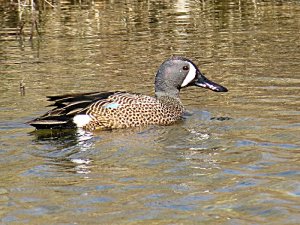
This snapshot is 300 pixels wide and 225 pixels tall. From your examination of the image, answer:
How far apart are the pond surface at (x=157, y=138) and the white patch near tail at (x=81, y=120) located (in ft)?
0.50

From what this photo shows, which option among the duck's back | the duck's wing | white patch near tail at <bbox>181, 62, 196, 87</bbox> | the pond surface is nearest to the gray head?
white patch near tail at <bbox>181, 62, 196, 87</bbox>

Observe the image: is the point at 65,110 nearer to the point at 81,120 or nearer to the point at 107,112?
the point at 81,120

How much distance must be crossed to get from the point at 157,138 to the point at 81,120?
0.93 metres

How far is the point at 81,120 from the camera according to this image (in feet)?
30.8

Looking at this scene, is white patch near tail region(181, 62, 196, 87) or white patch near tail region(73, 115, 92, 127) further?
white patch near tail region(181, 62, 196, 87)

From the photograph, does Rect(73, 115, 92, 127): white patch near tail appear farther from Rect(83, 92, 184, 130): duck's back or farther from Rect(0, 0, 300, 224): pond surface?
Rect(0, 0, 300, 224): pond surface

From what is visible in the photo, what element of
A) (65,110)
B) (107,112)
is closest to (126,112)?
(107,112)

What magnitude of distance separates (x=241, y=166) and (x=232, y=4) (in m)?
15.0

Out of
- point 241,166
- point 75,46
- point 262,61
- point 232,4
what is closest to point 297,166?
point 241,166

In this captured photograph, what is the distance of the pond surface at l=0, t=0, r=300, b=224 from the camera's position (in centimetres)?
645

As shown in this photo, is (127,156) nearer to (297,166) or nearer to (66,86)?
(297,166)

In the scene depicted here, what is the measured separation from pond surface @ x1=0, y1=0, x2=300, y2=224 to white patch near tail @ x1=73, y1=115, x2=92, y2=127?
15 centimetres

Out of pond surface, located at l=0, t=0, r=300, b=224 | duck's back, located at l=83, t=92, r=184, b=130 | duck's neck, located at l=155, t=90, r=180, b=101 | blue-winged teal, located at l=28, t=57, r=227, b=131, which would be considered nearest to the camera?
pond surface, located at l=0, t=0, r=300, b=224

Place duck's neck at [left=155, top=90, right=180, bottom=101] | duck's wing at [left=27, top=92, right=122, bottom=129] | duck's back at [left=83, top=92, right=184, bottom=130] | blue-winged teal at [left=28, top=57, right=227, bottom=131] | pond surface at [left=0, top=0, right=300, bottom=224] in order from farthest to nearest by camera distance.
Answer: duck's neck at [left=155, top=90, right=180, bottom=101]
duck's back at [left=83, top=92, right=184, bottom=130]
blue-winged teal at [left=28, top=57, right=227, bottom=131]
duck's wing at [left=27, top=92, right=122, bottom=129]
pond surface at [left=0, top=0, right=300, bottom=224]
